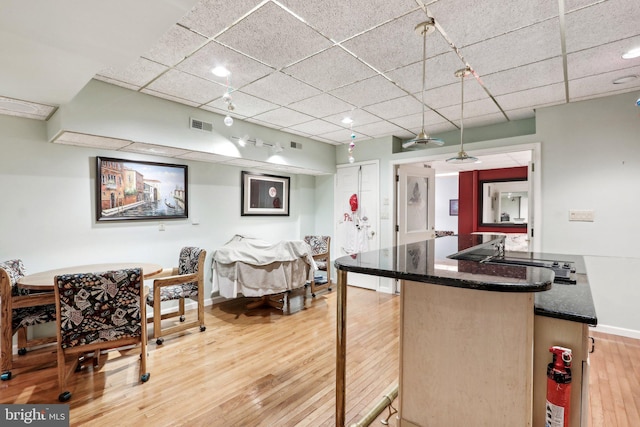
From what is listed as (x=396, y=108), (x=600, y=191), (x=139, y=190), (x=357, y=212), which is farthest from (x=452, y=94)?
(x=139, y=190)

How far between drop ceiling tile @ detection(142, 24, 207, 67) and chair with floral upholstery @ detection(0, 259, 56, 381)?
2.06 metres

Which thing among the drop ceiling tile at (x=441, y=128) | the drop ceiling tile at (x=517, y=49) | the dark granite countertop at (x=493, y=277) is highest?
the drop ceiling tile at (x=441, y=128)

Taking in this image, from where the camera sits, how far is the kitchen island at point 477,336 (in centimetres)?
116

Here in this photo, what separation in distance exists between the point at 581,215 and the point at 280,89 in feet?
11.8

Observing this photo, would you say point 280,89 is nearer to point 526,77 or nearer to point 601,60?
point 526,77

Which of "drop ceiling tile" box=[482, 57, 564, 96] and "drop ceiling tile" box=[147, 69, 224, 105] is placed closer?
"drop ceiling tile" box=[482, 57, 564, 96]

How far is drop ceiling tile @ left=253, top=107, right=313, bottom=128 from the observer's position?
3719 millimetres

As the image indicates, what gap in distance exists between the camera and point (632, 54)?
2361 millimetres

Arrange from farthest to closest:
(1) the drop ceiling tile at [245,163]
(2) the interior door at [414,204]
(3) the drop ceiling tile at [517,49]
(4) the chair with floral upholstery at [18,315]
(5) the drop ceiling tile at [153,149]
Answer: (2) the interior door at [414,204], (1) the drop ceiling tile at [245,163], (5) the drop ceiling tile at [153,149], (4) the chair with floral upholstery at [18,315], (3) the drop ceiling tile at [517,49]

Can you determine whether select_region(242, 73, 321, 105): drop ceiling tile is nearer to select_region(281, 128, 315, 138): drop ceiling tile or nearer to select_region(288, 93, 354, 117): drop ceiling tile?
select_region(288, 93, 354, 117): drop ceiling tile

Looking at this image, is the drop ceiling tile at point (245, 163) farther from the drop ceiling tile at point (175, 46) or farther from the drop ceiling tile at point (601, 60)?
the drop ceiling tile at point (601, 60)

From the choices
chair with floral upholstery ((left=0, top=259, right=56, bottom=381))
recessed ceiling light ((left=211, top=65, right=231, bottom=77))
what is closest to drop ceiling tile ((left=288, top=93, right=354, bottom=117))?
recessed ceiling light ((left=211, top=65, right=231, bottom=77))

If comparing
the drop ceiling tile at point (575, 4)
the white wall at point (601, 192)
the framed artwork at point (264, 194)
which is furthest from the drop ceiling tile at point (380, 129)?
the drop ceiling tile at point (575, 4)

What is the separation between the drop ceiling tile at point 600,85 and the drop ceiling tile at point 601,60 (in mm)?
115
